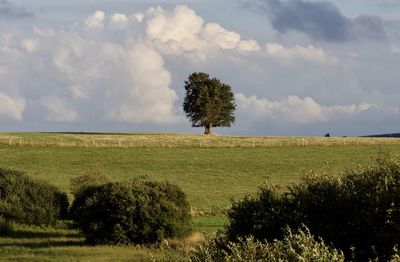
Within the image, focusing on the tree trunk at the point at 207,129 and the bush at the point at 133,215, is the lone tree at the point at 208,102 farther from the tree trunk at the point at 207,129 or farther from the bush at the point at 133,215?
the bush at the point at 133,215

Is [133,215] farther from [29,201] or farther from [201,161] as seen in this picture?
[201,161]

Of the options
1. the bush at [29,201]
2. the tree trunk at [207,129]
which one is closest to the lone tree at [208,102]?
the tree trunk at [207,129]

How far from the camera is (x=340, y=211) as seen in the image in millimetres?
19422

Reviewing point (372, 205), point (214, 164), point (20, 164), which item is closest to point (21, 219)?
point (372, 205)

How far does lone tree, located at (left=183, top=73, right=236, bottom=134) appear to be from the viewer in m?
133

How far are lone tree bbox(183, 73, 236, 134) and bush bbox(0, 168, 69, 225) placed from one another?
88.5m

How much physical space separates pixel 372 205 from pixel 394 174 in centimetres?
101

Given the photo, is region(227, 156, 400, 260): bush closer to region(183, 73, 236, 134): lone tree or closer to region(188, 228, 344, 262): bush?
region(188, 228, 344, 262): bush

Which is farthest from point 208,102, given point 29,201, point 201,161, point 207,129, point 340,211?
point 340,211

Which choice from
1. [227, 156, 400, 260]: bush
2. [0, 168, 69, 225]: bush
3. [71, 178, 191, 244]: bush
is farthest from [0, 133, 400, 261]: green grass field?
[227, 156, 400, 260]: bush

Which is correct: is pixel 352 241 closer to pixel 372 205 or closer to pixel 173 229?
pixel 372 205

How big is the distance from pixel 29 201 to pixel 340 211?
2749 centimetres

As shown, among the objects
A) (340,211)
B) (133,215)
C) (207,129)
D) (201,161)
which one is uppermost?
(207,129)

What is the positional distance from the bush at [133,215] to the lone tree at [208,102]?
94.7m
